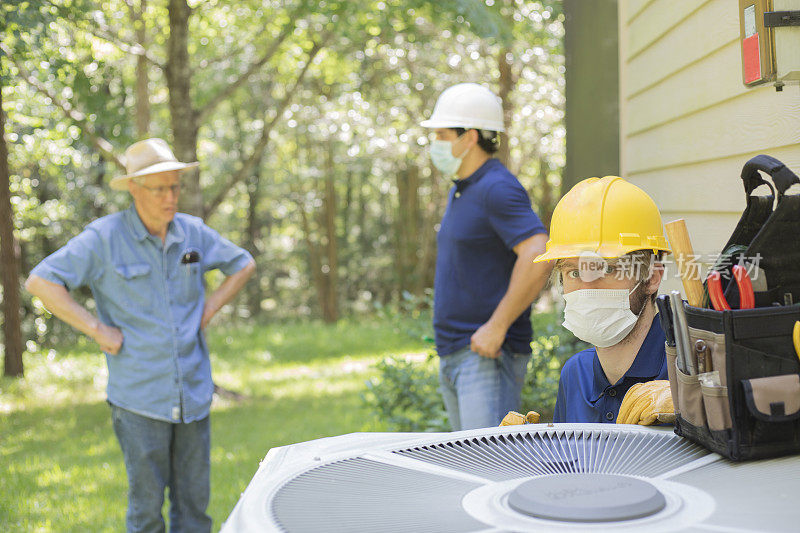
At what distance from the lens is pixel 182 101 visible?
896cm

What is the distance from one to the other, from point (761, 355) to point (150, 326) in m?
3.37

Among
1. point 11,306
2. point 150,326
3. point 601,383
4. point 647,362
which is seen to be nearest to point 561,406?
point 601,383

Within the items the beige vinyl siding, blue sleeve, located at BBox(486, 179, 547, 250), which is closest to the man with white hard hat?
blue sleeve, located at BBox(486, 179, 547, 250)

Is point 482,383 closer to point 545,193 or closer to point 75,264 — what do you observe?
point 75,264

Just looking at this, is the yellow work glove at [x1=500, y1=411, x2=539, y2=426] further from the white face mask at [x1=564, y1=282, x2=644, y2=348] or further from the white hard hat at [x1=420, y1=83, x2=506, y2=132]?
the white hard hat at [x1=420, y1=83, x2=506, y2=132]

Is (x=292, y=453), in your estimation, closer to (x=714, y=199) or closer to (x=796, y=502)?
(x=796, y=502)

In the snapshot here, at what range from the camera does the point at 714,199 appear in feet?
11.7

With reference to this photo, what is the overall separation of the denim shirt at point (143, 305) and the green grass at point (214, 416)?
1729mm

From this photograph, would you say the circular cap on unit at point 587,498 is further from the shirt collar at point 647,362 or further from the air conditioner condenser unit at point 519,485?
the shirt collar at point 647,362

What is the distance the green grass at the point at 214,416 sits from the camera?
6.28 metres

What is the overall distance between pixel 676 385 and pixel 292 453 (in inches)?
31.9

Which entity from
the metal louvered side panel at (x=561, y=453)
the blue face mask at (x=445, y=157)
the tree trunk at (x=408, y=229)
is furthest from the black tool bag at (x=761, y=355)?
the tree trunk at (x=408, y=229)

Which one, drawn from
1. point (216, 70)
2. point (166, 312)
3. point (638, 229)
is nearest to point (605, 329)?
point (638, 229)

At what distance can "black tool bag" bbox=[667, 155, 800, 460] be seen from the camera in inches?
58.2
